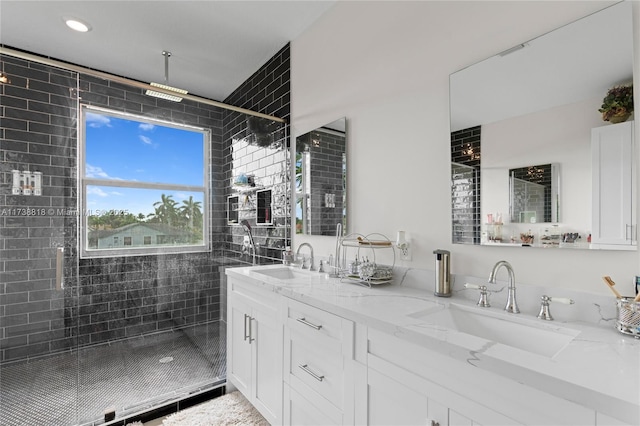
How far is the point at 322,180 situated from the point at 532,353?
1.70m

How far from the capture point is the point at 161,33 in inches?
99.9

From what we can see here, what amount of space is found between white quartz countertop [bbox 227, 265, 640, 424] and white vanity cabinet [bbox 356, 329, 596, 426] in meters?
0.03

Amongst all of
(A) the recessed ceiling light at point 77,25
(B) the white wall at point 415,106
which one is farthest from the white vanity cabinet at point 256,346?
(A) the recessed ceiling light at point 77,25

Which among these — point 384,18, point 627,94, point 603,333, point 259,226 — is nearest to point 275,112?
point 259,226

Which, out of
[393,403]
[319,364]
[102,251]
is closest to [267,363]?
[319,364]

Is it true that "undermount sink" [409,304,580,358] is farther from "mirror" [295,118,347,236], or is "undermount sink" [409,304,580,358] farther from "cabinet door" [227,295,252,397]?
"cabinet door" [227,295,252,397]

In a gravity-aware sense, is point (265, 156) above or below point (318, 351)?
above

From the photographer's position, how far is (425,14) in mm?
1633

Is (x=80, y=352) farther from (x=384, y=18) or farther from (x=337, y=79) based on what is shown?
(x=384, y=18)

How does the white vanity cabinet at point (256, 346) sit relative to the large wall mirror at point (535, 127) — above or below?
below

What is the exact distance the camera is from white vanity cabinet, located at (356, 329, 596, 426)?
2.42 ft

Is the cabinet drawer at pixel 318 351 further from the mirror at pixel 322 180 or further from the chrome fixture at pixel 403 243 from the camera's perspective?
the mirror at pixel 322 180

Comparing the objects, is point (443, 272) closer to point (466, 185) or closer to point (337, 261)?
point (466, 185)

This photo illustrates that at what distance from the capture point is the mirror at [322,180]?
216cm
